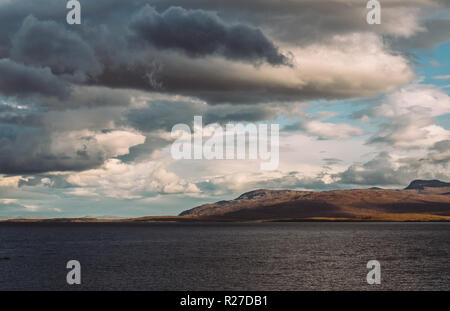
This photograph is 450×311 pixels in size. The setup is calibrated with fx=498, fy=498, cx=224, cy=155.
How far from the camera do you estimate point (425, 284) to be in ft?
241

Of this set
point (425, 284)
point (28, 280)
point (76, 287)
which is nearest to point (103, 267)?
point (28, 280)
